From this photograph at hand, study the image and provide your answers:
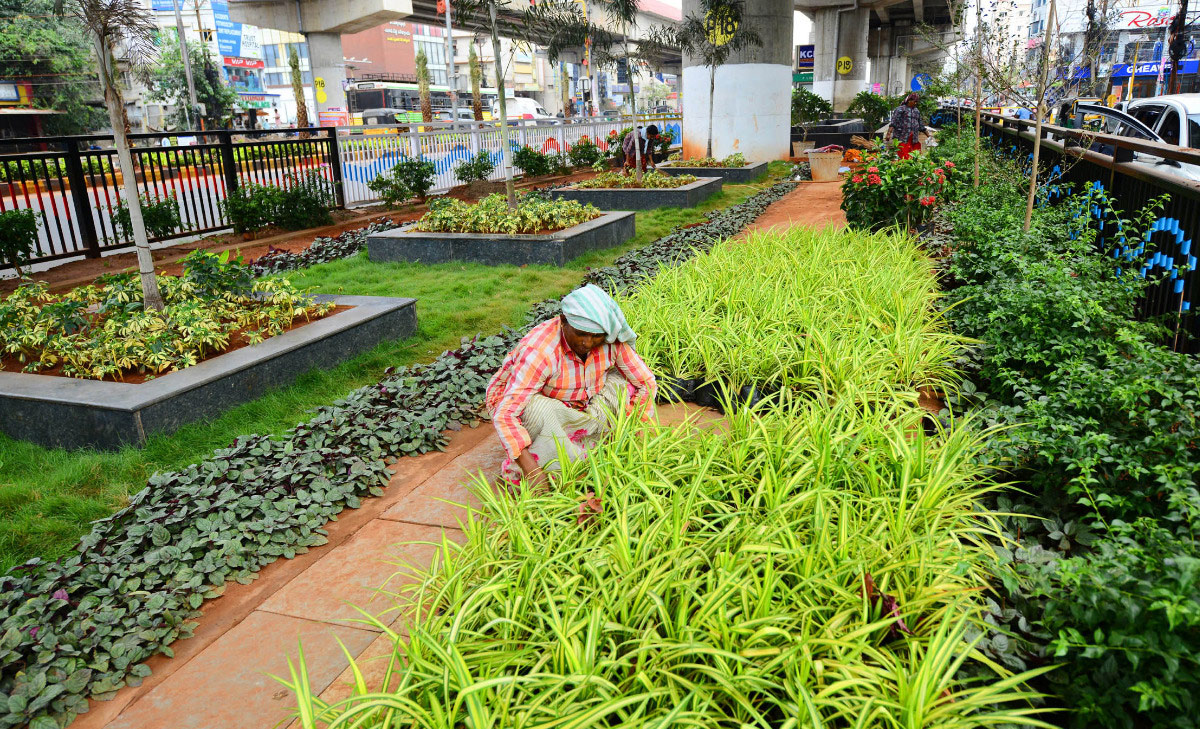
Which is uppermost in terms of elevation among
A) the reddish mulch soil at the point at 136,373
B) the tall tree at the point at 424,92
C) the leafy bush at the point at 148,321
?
the tall tree at the point at 424,92

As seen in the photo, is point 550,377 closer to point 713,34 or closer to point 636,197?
point 636,197

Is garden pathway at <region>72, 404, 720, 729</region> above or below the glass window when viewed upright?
below

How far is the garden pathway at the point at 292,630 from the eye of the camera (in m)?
2.39

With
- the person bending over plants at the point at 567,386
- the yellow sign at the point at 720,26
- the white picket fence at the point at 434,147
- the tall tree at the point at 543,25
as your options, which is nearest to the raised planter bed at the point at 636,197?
the tall tree at the point at 543,25

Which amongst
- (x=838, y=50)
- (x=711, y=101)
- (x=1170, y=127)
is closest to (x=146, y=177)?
(x=711, y=101)

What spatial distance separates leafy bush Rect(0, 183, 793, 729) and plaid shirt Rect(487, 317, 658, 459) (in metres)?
0.86

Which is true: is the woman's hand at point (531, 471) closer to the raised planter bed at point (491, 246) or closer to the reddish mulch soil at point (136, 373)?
the reddish mulch soil at point (136, 373)

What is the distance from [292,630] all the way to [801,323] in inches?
126

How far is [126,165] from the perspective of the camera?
216 inches

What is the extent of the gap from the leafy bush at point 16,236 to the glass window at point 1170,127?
1299 cm

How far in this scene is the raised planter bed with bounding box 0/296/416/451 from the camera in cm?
405

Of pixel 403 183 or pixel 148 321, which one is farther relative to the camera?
pixel 403 183

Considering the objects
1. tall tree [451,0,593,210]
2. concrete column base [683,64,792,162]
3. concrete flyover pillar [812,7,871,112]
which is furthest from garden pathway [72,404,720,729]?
concrete flyover pillar [812,7,871,112]

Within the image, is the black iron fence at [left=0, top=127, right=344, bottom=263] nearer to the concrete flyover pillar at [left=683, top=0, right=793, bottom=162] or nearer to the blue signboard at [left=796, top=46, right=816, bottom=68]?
the concrete flyover pillar at [left=683, top=0, right=793, bottom=162]
